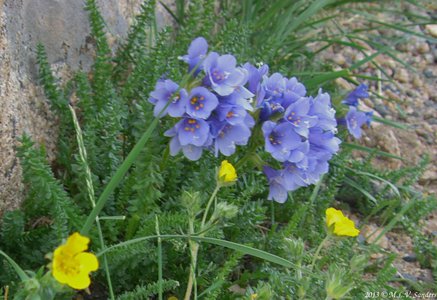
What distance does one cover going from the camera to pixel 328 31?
430cm

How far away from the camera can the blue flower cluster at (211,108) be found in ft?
6.54

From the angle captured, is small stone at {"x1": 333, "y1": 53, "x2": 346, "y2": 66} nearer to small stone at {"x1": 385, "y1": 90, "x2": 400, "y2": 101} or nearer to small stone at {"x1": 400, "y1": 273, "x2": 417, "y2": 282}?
small stone at {"x1": 385, "y1": 90, "x2": 400, "y2": 101}

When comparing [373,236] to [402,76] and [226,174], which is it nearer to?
[226,174]

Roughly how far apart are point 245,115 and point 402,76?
2.51 m

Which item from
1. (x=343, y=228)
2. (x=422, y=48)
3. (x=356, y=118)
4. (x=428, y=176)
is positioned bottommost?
(x=428, y=176)

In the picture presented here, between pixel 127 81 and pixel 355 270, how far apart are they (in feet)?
3.91

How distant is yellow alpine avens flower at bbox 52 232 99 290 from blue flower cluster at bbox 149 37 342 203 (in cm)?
61

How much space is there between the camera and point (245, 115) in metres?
2.01

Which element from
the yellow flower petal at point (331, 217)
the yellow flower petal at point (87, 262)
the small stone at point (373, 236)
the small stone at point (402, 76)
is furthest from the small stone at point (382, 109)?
the yellow flower petal at point (87, 262)

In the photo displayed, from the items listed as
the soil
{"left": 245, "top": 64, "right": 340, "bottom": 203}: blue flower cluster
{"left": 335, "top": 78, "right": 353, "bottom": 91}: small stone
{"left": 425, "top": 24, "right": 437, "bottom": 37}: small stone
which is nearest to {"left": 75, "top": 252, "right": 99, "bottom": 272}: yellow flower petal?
{"left": 245, "top": 64, "right": 340, "bottom": 203}: blue flower cluster

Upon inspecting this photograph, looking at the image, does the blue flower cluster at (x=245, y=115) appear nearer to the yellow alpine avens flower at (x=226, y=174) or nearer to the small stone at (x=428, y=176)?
the yellow alpine avens flower at (x=226, y=174)

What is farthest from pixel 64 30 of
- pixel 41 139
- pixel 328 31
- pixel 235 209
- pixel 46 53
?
pixel 328 31

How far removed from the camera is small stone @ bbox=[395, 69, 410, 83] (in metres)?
4.25

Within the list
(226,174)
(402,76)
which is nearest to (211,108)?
(226,174)
